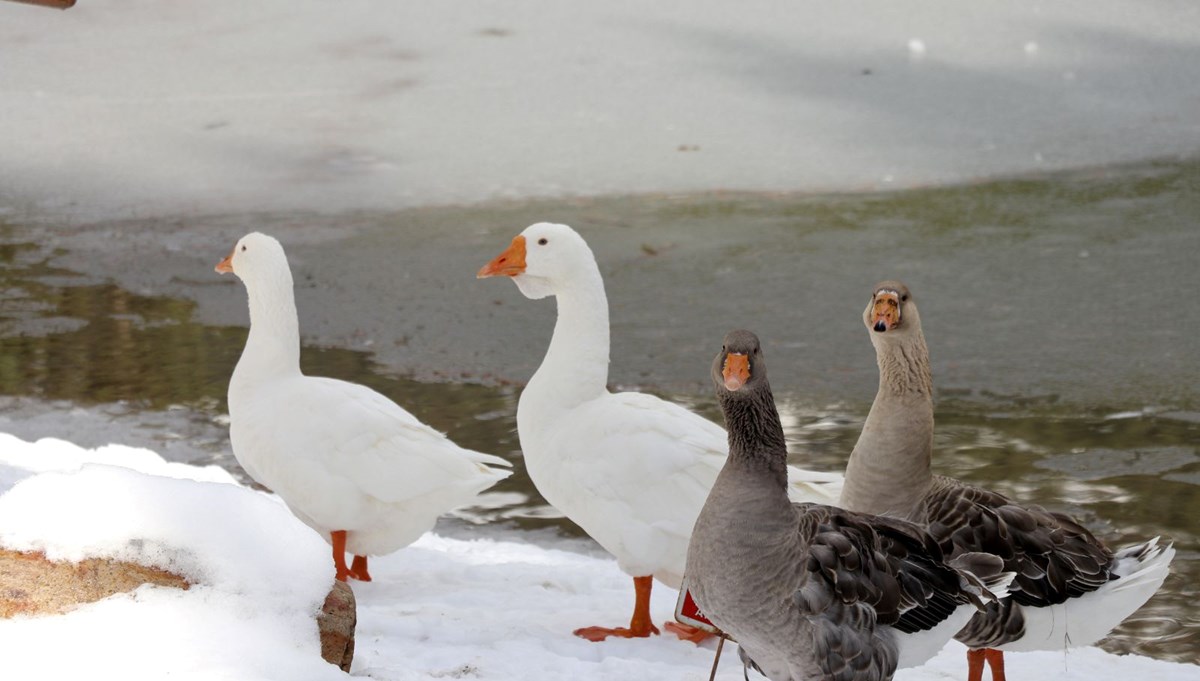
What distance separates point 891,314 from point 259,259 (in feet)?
7.23

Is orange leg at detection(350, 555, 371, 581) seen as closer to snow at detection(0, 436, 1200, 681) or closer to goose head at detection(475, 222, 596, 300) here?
snow at detection(0, 436, 1200, 681)

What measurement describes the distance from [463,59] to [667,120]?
6.69 feet

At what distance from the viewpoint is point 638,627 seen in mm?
4082

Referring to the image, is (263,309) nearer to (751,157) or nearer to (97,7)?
(751,157)

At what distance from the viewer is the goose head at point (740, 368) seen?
3.08 meters

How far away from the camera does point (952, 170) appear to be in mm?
9242

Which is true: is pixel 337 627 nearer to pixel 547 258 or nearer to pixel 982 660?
pixel 982 660

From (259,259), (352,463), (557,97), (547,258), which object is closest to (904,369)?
(547,258)

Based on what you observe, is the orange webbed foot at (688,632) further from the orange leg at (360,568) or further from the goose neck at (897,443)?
the orange leg at (360,568)

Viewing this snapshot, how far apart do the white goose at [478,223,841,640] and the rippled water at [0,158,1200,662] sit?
98cm

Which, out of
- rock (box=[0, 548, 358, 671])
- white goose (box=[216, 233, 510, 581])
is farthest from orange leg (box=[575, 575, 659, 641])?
rock (box=[0, 548, 358, 671])

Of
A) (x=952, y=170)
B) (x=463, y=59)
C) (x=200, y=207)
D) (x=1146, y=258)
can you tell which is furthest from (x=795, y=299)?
(x=463, y=59)

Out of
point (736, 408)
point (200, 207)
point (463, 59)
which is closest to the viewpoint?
point (736, 408)

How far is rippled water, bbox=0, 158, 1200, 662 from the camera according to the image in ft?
16.0
